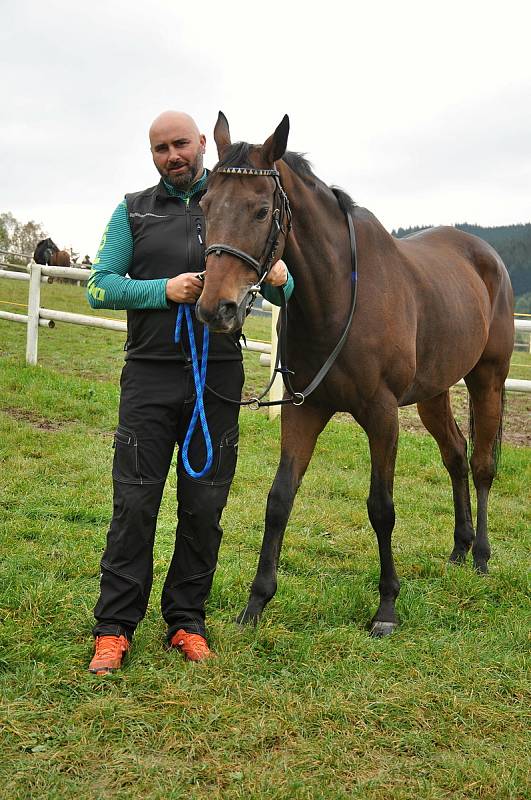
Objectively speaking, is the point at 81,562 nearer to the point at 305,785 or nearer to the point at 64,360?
the point at 305,785

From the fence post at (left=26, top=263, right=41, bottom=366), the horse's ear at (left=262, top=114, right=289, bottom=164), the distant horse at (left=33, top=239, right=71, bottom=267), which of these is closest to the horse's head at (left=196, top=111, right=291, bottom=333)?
the horse's ear at (left=262, top=114, right=289, bottom=164)

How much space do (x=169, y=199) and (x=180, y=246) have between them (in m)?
0.22

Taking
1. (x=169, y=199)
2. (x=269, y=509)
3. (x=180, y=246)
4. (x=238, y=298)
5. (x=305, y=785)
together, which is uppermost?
(x=169, y=199)

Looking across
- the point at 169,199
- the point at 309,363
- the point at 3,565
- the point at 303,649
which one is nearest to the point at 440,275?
the point at 309,363

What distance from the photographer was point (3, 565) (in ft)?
12.5

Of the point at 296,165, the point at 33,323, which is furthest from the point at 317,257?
the point at 33,323

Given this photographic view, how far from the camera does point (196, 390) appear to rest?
2.93 m

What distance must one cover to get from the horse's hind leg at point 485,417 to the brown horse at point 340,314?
28 cm

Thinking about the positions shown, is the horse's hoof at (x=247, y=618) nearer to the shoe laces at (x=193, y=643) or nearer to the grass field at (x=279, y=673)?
the grass field at (x=279, y=673)

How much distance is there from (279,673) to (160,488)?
92 centimetres

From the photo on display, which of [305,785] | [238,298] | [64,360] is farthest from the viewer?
[64,360]

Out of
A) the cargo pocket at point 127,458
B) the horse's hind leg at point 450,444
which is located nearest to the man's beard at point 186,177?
the cargo pocket at point 127,458

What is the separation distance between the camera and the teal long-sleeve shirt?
2.82 metres

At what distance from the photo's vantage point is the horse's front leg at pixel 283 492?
11.3ft
